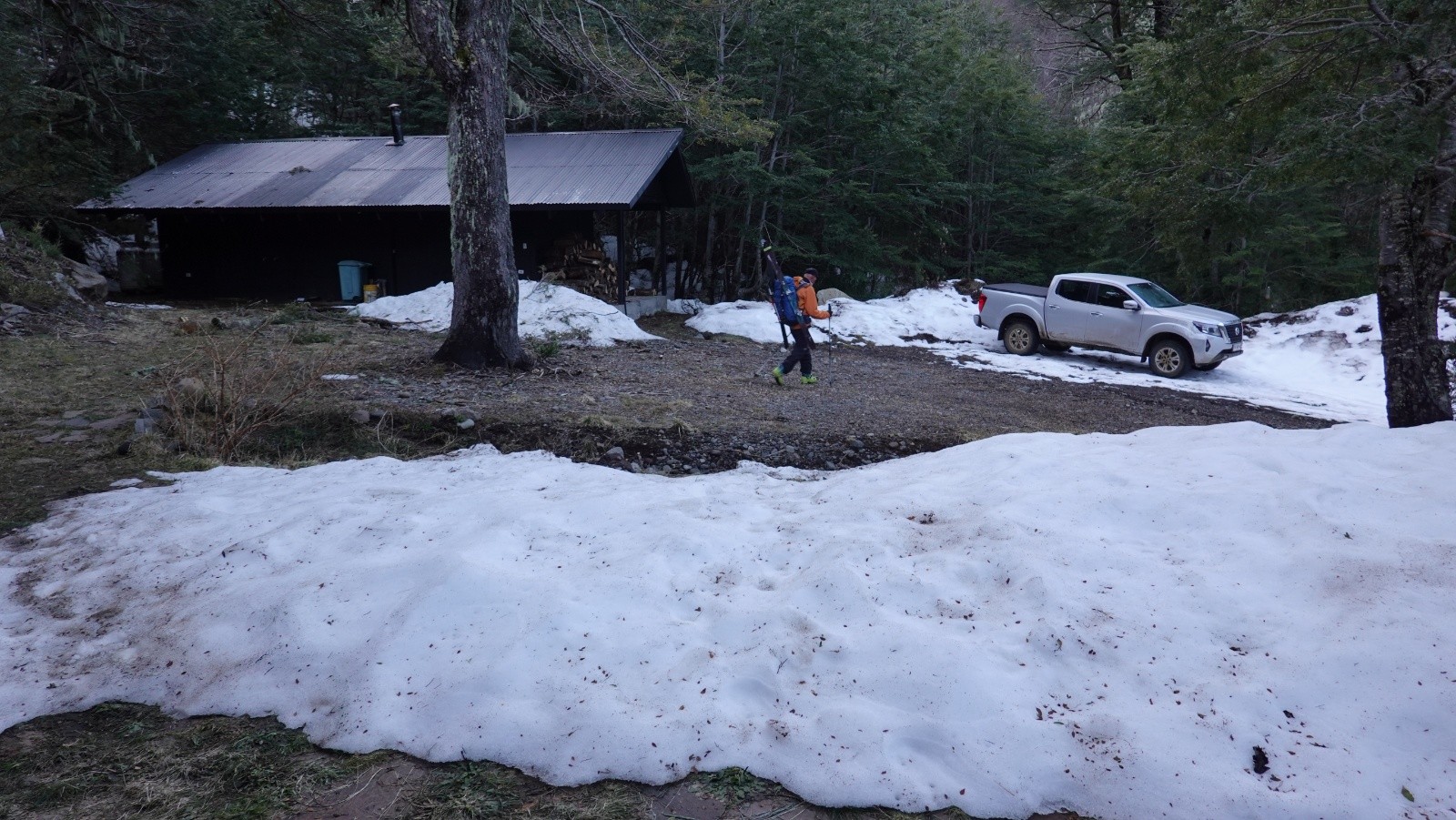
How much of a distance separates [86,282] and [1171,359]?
66.2 feet

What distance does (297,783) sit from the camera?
2.97 m

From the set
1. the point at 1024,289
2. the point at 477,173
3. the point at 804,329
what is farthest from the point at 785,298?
the point at 1024,289

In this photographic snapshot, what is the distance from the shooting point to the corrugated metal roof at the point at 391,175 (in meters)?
17.9

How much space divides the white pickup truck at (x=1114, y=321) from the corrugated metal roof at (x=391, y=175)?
8.37 meters

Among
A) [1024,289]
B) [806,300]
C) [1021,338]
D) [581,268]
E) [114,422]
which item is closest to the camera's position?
[114,422]

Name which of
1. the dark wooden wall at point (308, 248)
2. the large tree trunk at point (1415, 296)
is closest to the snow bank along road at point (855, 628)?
the large tree trunk at point (1415, 296)

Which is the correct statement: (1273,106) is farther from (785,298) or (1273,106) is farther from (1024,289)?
(1024,289)

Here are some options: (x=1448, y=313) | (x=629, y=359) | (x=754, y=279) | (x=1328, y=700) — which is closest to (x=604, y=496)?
(x=1328, y=700)

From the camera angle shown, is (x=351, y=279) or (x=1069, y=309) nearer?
(x=1069, y=309)

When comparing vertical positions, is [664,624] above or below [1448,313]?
below

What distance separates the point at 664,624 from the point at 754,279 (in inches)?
870

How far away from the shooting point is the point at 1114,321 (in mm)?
15922

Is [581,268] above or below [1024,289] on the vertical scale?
above

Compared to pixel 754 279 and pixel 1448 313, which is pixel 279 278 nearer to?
pixel 754 279
